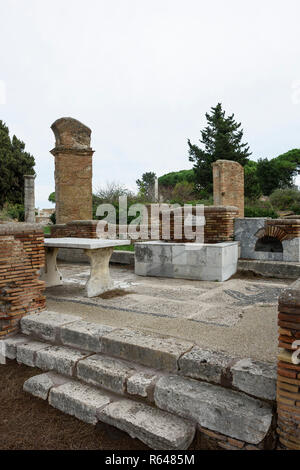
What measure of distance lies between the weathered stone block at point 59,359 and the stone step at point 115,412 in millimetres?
80

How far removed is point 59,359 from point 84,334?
0.30 metres

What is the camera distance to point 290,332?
6.42 feet

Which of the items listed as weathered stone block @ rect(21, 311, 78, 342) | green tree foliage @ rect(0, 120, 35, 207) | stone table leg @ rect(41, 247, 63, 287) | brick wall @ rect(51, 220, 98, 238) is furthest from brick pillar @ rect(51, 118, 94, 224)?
green tree foliage @ rect(0, 120, 35, 207)

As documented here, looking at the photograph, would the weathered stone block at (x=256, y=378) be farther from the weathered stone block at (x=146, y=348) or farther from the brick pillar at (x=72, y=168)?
the brick pillar at (x=72, y=168)

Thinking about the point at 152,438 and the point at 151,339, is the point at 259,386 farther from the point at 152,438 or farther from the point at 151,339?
the point at 151,339

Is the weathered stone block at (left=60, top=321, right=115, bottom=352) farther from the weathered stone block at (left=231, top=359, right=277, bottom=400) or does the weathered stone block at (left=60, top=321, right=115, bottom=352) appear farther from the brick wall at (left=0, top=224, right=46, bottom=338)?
the weathered stone block at (left=231, top=359, right=277, bottom=400)

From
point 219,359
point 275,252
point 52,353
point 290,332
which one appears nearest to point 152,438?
point 219,359

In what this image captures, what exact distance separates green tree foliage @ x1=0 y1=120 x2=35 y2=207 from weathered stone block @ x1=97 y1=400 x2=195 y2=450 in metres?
25.2

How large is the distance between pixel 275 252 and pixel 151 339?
174 inches

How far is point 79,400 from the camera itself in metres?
2.47

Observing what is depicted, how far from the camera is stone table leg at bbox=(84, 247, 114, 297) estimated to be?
15.1 ft

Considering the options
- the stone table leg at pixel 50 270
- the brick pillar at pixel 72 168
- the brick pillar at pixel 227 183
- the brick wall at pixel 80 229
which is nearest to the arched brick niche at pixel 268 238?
the brick wall at pixel 80 229

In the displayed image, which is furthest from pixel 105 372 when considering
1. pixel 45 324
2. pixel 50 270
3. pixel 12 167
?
pixel 12 167

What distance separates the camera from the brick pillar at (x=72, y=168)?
10703mm
